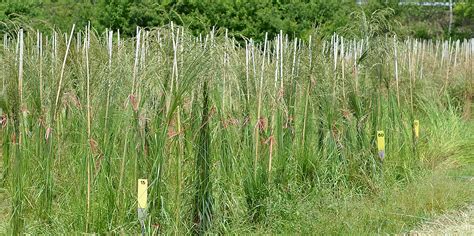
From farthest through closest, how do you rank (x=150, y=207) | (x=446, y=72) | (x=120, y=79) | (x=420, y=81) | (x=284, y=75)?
(x=446, y=72), (x=420, y=81), (x=284, y=75), (x=120, y=79), (x=150, y=207)

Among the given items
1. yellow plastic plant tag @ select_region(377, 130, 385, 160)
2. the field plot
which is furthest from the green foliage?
yellow plastic plant tag @ select_region(377, 130, 385, 160)

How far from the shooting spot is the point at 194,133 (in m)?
5.30

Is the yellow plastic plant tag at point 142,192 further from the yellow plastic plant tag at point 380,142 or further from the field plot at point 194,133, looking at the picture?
the yellow plastic plant tag at point 380,142

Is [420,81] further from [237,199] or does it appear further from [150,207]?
[150,207]

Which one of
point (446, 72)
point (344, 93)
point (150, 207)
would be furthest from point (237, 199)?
point (446, 72)

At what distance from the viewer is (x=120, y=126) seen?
5.10 m

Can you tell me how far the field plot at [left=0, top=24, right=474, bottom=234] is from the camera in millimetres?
4977

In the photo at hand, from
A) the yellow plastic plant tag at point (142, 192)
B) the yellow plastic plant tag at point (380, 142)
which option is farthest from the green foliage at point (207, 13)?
the yellow plastic plant tag at point (142, 192)

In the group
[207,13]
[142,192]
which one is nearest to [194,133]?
[142,192]

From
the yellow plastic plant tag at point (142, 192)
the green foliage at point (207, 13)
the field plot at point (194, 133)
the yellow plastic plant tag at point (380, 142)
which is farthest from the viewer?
the green foliage at point (207, 13)

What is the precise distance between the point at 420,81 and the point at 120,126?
6.19 m

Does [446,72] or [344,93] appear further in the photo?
[446,72]

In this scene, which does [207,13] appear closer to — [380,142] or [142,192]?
[380,142]

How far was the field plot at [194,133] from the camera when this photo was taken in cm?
498
